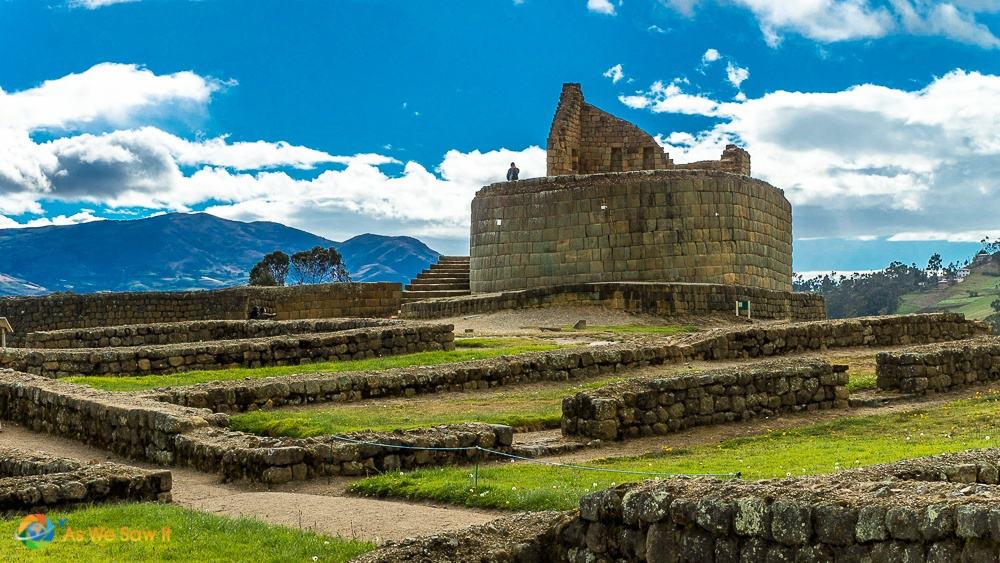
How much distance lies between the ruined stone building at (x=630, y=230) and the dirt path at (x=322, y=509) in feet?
91.6

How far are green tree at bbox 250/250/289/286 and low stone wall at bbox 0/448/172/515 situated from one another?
71.3 m

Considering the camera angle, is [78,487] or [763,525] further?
[78,487]

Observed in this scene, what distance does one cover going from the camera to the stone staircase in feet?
142

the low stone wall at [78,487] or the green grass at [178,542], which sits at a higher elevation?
the low stone wall at [78,487]

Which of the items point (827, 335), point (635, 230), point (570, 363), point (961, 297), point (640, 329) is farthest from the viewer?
point (961, 297)

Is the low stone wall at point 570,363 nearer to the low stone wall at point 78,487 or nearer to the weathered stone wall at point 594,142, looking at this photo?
the low stone wall at point 78,487

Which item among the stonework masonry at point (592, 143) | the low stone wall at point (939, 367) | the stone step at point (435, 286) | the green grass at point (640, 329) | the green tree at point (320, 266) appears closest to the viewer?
the low stone wall at point (939, 367)

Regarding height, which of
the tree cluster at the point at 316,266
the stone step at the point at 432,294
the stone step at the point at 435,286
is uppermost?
the tree cluster at the point at 316,266

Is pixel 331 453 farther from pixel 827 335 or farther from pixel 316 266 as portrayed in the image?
pixel 316 266

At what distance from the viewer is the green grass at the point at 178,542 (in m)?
8.16

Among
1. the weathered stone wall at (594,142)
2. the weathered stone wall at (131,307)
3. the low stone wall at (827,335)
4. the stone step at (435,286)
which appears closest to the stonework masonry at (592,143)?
the weathered stone wall at (594,142)

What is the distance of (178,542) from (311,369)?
42.9ft

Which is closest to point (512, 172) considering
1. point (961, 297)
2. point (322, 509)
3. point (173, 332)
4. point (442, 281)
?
point (442, 281)

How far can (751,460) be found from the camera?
41.3 ft
